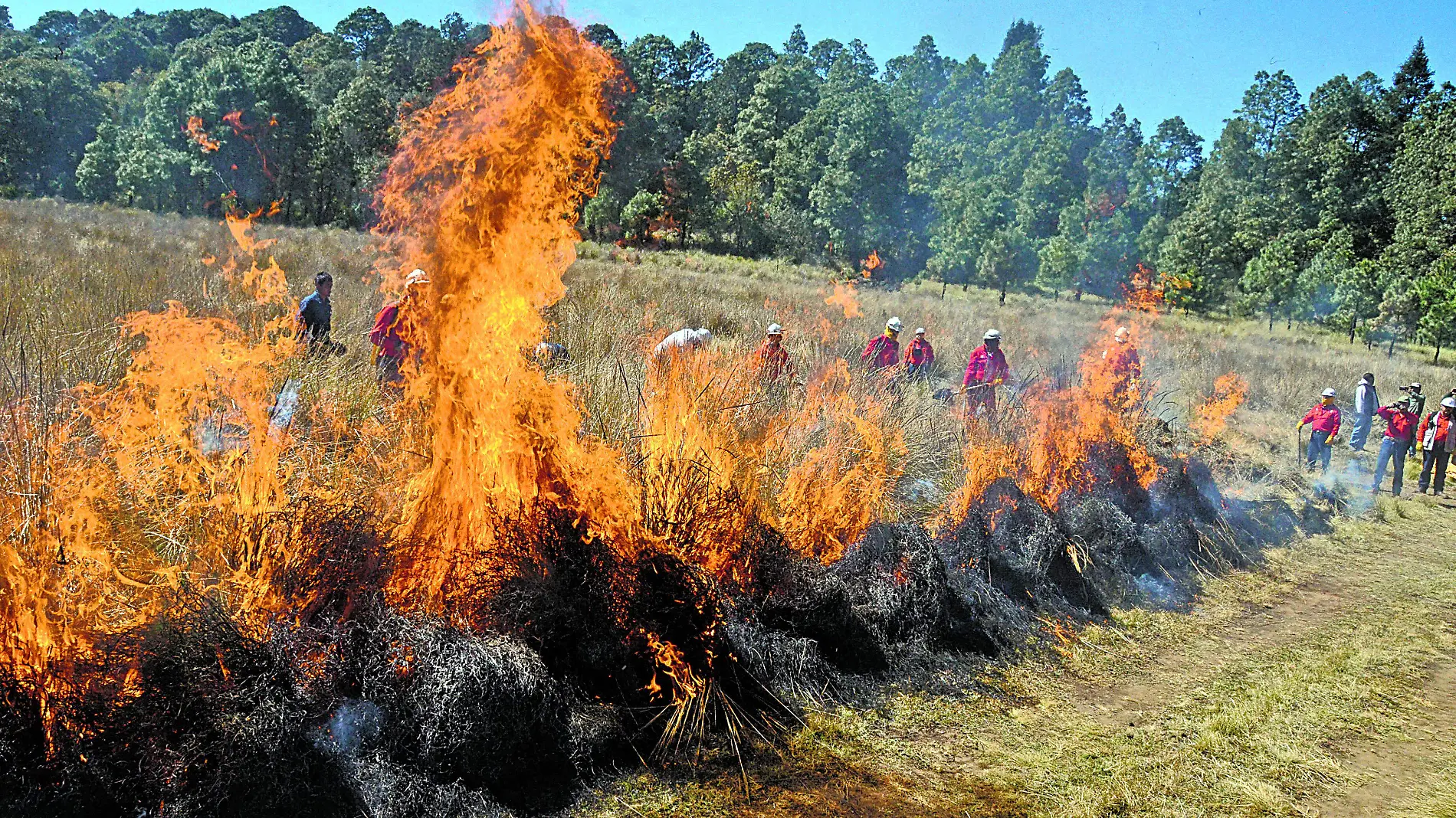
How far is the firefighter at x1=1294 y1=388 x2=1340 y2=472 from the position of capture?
1193cm

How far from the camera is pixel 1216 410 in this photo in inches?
519

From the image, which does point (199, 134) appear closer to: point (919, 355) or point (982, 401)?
point (919, 355)

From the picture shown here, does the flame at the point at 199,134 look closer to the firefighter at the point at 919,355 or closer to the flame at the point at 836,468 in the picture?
the firefighter at the point at 919,355

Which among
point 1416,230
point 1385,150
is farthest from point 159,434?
point 1385,150

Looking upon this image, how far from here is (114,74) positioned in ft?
262

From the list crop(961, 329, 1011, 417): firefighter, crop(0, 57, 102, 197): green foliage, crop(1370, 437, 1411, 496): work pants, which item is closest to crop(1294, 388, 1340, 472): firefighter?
crop(1370, 437, 1411, 496): work pants

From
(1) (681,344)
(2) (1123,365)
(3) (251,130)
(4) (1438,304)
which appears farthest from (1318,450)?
(3) (251,130)

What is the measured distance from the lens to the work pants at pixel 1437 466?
40.0 ft

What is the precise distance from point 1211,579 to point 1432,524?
5.43 m

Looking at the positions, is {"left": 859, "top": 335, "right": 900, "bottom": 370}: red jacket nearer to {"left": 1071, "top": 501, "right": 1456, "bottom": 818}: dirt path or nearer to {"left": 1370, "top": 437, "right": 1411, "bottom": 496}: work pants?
{"left": 1071, "top": 501, "right": 1456, "bottom": 818}: dirt path

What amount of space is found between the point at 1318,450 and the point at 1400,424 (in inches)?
41.5

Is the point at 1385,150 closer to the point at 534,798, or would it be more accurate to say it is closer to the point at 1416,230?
the point at 1416,230

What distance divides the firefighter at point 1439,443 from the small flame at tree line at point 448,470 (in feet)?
39.2

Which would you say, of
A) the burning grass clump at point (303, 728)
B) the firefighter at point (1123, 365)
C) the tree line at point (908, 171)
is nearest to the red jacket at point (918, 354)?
the firefighter at point (1123, 365)
